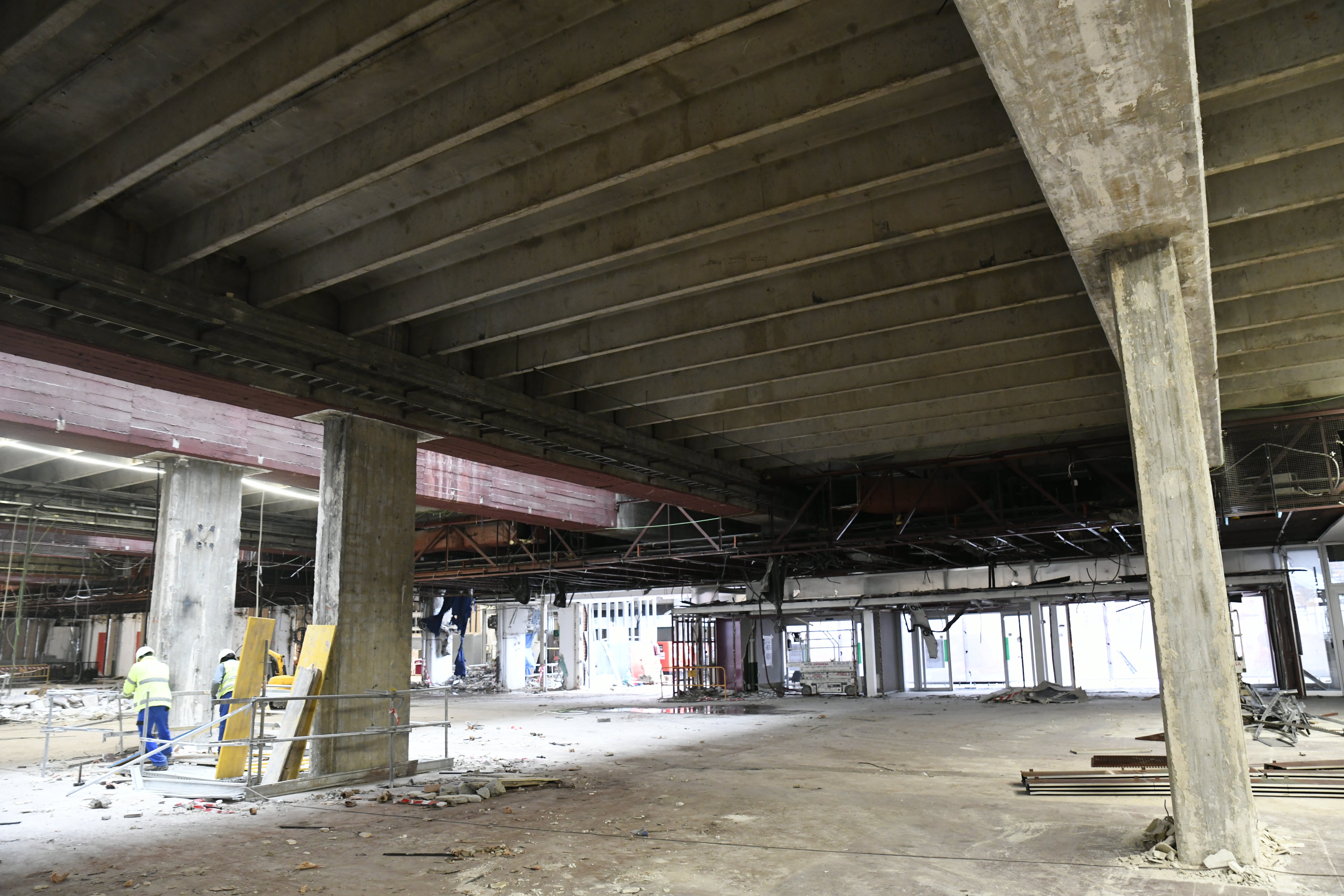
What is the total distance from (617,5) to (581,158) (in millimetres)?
1743

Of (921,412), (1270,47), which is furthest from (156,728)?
(1270,47)

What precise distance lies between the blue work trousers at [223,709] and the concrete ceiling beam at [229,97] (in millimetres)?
7001

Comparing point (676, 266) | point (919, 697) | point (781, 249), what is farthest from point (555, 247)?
point (919, 697)

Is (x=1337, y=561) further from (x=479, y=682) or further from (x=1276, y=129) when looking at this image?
(x=479, y=682)

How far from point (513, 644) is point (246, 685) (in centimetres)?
3055

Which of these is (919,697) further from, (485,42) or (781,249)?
(485,42)

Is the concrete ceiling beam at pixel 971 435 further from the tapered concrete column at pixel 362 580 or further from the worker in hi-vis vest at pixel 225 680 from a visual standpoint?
the worker in hi-vis vest at pixel 225 680

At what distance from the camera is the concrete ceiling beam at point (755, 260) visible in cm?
854

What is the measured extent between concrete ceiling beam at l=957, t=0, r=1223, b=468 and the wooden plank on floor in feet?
33.5

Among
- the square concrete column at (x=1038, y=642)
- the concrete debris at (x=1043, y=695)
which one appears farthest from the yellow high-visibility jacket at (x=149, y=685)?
the square concrete column at (x=1038, y=642)

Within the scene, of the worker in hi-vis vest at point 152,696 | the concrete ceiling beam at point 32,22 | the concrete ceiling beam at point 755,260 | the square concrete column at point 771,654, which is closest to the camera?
the concrete ceiling beam at point 32,22

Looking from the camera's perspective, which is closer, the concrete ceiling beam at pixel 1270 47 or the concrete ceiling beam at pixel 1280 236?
the concrete ceiling beam at pixel 1270 47

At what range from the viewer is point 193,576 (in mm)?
15695

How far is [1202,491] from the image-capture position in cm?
704
